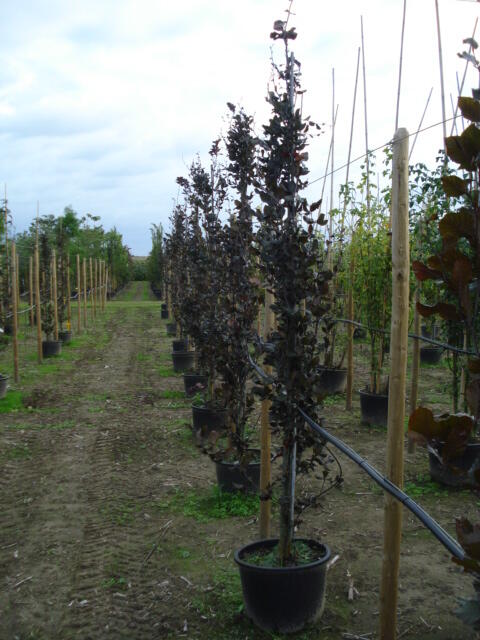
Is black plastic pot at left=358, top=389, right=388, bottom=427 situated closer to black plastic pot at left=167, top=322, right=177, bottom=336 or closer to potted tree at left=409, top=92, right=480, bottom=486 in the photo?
potted tree at left=409, top=92, right=480, bottom=486

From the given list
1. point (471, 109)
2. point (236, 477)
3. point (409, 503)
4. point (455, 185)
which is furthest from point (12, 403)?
point (471, 109)

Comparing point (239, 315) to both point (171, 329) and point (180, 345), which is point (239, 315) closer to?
point (180, 345)

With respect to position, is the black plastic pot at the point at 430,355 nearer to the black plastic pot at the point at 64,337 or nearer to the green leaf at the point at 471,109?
the black plastic pot at the point at 64,337

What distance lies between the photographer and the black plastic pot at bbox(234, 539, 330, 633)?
118 inches

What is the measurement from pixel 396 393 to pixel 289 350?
770mm

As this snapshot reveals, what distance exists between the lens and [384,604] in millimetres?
2516

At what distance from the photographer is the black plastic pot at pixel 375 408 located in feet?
23.0

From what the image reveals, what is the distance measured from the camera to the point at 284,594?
119 inches

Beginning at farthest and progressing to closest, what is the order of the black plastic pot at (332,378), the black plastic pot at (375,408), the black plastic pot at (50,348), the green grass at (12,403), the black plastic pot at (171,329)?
the black plastic pot at (171,329) → the black plastic pot at (50,348) → the black plastic pot at (332,378) → the green grass at (12,403) → the black plastic pot at (375,408)

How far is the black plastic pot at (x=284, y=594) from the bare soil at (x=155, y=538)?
7 cm

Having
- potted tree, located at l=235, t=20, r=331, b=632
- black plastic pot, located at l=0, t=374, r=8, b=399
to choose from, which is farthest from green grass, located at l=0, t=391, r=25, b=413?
potted tree, located at l=235, t=20, r=331, b=632

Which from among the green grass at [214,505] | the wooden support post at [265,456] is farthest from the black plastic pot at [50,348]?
the wooden support post at [265,456]

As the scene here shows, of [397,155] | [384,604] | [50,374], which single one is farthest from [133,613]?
[50,374]

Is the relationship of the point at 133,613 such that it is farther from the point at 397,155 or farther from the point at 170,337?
the point at 170,337
